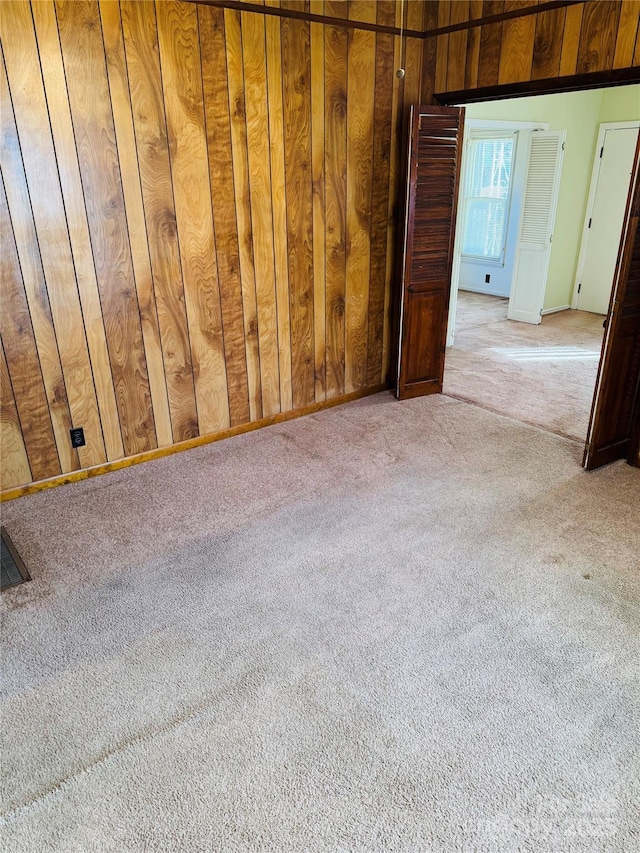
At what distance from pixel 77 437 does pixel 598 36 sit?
3.60 metres

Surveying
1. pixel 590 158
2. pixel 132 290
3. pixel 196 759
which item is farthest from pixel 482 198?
pixel 196 759

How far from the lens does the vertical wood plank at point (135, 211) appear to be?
291 centimetres

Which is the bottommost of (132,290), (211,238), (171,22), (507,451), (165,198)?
(507,451)

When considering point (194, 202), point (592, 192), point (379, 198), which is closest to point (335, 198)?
point (379, 198)

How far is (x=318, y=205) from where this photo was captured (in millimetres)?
3939

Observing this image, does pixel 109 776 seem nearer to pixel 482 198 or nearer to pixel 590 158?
pixel 590 158

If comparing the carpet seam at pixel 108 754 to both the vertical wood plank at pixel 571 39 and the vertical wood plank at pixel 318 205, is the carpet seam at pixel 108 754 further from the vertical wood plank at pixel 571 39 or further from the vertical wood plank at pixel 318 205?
the vertical wood plank at pixel 571 39

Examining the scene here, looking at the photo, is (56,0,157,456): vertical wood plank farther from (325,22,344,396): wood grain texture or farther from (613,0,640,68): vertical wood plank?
(613,0,640,68): vertical wood plank

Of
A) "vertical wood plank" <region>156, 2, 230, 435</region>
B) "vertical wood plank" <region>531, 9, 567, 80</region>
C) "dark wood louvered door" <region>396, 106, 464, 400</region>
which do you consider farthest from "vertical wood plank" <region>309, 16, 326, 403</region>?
"vertical wood plank" <region>531, 9, 567, 80</region>

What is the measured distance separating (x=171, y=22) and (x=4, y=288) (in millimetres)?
1608

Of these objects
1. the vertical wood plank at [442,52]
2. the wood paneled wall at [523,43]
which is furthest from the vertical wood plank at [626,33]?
the vertical wood plank at [442,52]

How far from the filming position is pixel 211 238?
353cm

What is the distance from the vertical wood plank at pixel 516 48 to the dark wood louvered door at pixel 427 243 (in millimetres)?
426

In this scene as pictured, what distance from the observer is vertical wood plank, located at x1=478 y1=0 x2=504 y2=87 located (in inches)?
143
